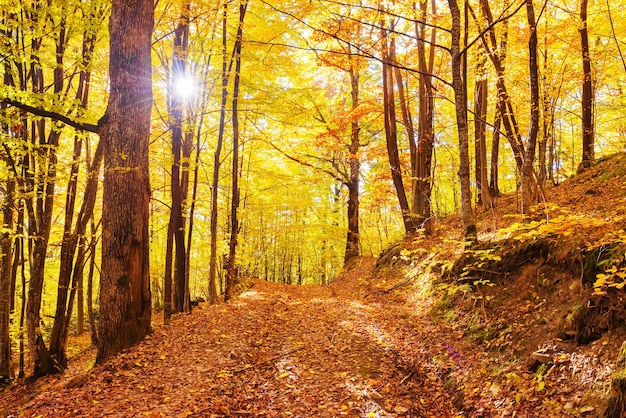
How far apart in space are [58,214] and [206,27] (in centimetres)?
1044

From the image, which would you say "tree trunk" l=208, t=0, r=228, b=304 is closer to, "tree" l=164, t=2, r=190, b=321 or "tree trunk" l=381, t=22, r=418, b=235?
"tree" l=164, t=2, r=190, b=321

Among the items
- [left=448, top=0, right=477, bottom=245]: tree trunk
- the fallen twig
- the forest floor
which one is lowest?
the fallen twig

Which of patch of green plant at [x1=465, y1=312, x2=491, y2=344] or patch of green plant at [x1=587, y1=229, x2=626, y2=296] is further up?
patch of green plant at [x1=587, y1=229, x2=626, y2=296]

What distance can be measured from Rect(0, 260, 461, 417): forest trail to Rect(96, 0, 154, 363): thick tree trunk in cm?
71

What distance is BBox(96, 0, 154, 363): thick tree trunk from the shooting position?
6426mm

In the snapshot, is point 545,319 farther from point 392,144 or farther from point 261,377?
point 392,144

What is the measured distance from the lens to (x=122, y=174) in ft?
21.2

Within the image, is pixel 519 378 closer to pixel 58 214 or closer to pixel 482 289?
pixel 482 289

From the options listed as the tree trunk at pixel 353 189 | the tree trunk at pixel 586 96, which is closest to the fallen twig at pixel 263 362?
the tree trunk at pixel 586 96

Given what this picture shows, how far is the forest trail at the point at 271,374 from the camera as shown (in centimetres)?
461

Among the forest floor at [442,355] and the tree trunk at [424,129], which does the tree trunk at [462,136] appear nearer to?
the forest floor at [442,355]

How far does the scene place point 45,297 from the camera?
Answer: 21219 millimetres

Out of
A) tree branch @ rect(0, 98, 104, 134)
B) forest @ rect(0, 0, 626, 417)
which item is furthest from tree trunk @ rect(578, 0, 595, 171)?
tree branch @ rect(0, 98, 104, 134)

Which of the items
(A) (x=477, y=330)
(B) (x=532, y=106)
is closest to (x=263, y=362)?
(A) (x=477, y=330)
